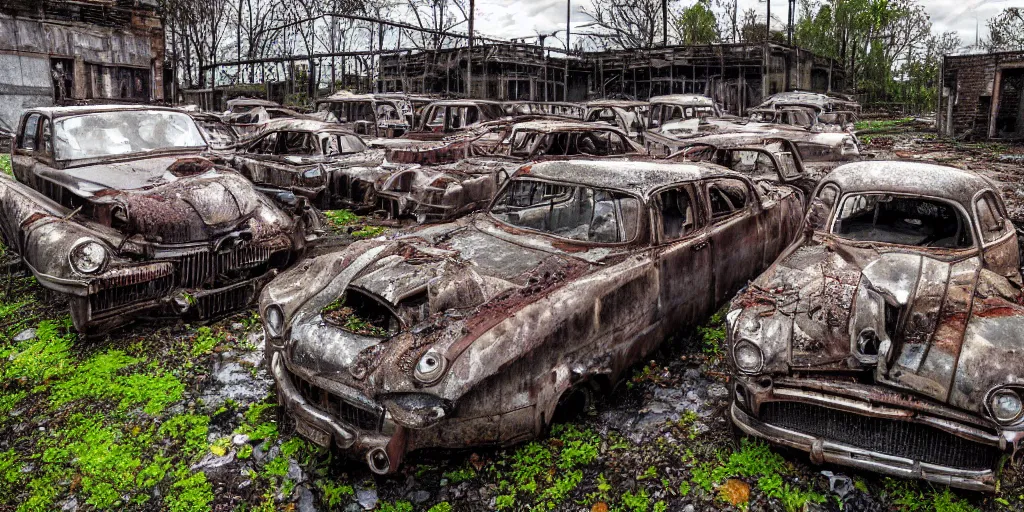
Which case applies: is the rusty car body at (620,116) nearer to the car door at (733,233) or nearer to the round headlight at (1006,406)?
the car door at (733,233)

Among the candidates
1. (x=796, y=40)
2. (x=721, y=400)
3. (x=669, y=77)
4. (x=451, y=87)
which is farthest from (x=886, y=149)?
(x=796, y=40)

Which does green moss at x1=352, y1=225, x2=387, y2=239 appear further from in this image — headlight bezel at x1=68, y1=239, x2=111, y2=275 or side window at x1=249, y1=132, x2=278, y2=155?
headlight bezel at x1=68, y1=239, x2=111, y2=275

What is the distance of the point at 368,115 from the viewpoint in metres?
15.0

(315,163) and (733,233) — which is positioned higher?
(315,163)

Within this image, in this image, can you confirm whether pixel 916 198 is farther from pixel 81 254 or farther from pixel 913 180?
pixel 81 254

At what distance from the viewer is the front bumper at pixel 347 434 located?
3125mm

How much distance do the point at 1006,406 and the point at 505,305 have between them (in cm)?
248

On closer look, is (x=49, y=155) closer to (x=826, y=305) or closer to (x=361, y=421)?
(x=361, y=421)

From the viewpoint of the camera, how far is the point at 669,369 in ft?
15.4

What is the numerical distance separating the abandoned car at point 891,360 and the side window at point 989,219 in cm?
7

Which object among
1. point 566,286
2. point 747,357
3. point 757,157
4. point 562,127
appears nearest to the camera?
point 747,357

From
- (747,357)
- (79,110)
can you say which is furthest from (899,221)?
(79,110)

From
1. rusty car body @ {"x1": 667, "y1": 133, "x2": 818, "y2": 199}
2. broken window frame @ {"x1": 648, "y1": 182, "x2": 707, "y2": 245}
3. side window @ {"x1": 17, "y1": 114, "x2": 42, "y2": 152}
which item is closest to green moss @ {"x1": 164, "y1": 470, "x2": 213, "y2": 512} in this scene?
broken window frame @ {"x1": 648, "y1": 182, "x2": 707, "y2": 245}

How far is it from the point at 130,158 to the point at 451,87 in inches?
840
